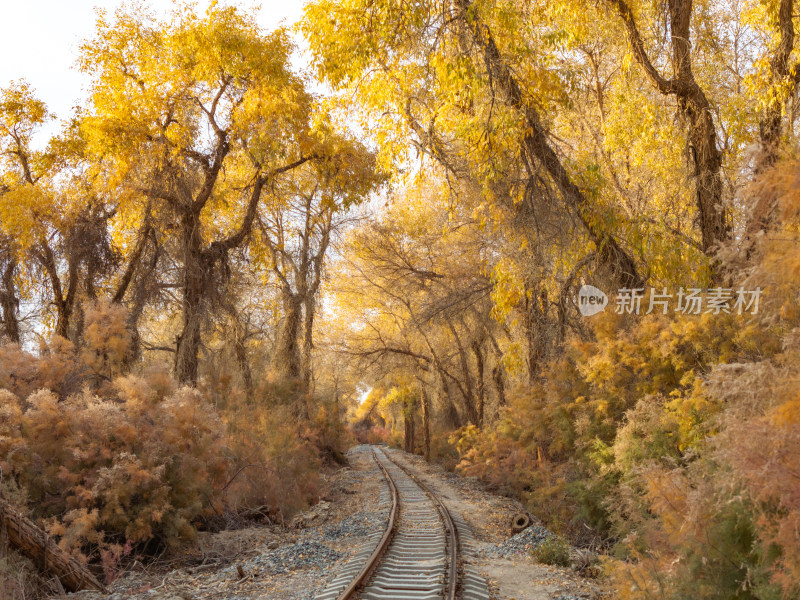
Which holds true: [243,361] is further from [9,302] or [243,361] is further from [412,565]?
[412,565]

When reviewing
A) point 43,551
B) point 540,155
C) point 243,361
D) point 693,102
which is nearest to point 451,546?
point 43,551

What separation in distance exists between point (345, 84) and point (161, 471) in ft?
24.3

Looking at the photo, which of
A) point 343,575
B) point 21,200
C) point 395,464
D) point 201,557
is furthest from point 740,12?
point 395,464

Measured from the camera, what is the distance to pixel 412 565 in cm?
965

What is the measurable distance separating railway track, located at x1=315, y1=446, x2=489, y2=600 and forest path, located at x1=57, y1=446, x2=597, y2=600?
0.19m

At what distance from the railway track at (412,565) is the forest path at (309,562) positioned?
188 mm

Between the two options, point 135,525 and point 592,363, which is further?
point 592,363

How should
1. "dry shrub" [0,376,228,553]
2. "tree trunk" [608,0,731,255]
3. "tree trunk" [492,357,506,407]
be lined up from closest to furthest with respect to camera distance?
"dry shrub" [0,376,228,553], "tree trunk" [608,0,731,255], "tree trunk" [492,357,506,407]

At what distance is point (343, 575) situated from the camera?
891 centimetres

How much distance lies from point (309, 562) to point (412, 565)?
66.9 inches

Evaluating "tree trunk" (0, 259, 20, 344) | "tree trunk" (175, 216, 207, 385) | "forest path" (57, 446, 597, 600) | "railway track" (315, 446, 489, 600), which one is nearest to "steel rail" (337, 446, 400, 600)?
"railway track" (315, 446, 489, 600)

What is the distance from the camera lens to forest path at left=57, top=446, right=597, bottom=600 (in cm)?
824

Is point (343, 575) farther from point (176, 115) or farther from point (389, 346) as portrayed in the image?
point (389, 346)

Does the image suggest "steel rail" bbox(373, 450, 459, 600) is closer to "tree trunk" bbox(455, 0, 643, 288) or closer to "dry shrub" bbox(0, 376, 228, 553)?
"dry shrub" bbox(0, 376, 228, 553)
